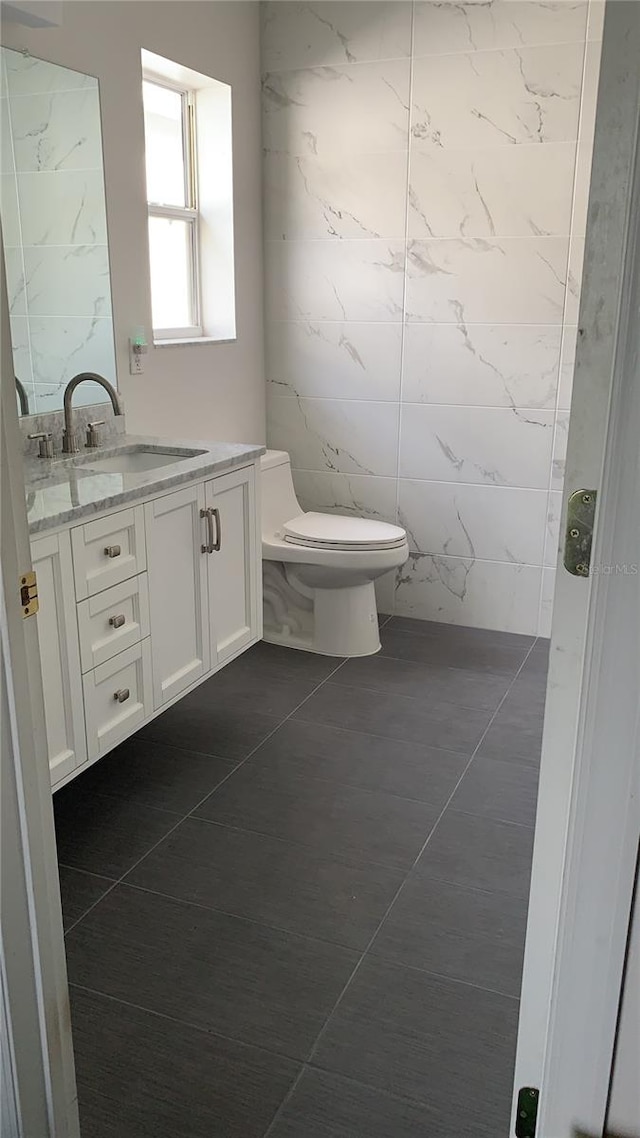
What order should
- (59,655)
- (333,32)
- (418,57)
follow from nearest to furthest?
(59,655)
(418,57)
(333,32)

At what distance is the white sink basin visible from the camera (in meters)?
2.63

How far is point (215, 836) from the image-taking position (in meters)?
2.26

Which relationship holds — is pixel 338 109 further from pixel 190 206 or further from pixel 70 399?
pixel 70 399

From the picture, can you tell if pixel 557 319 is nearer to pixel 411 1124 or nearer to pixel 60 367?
pixel 60 367

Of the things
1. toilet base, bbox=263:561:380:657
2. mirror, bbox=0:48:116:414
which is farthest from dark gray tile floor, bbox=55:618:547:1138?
mirror, bbox=0:48:116:414

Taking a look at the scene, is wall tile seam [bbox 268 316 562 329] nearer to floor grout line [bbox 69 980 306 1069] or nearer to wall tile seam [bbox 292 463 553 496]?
wall tile seam [bbox 292 463 553 496]

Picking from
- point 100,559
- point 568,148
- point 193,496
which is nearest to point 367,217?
point 568,148

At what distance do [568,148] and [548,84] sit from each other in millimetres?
218

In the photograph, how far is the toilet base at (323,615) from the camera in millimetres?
3367

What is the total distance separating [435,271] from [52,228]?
4.76ft

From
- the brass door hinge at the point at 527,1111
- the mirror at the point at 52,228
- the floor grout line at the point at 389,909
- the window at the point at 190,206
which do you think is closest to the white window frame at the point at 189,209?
the window at the point at 190,206

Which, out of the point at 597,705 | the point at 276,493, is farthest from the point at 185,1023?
the point at 276,493

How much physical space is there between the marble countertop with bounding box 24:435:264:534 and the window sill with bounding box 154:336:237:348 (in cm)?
44

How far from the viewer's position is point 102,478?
228 cm
